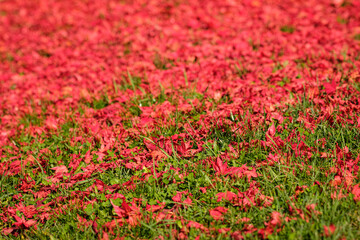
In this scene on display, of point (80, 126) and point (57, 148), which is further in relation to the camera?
point (80, 126)

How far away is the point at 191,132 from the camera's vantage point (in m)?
3.09

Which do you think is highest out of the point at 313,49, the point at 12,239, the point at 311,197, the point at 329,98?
the point at 313,49

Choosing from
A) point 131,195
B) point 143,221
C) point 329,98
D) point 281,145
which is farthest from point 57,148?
point 329,98

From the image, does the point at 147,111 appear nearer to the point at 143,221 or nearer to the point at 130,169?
the point at 130,169

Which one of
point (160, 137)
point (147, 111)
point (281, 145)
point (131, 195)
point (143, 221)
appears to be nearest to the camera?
point (143, 221)

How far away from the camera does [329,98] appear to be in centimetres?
322

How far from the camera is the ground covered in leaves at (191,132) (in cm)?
232

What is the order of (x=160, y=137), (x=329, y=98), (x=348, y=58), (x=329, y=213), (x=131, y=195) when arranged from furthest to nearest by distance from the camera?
(x=348, y=58) → (x=329, y=98) → (x=160, y=137) → (x=131, y=195) → (x=329, y=213)

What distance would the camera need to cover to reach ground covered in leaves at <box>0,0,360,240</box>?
2320 mm

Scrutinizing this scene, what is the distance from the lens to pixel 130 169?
2.87 m

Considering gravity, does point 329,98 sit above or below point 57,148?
above

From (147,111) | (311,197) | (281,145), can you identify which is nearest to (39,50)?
(147,111)

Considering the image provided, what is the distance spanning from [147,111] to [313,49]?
2500mm

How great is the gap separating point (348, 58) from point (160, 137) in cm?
264
